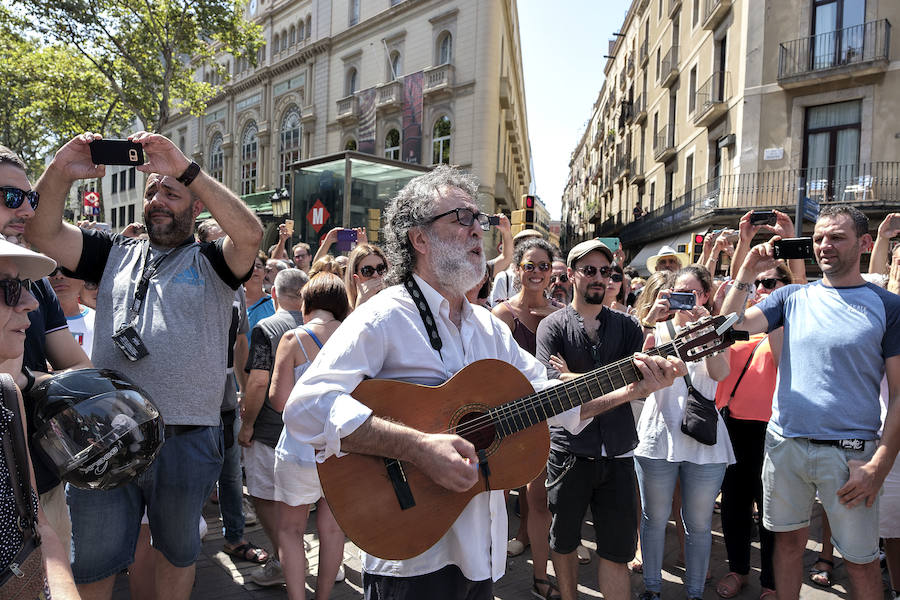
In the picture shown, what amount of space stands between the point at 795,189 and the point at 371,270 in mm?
17773

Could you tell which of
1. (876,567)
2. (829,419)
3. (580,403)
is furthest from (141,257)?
(876,567)

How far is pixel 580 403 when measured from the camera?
2.38m

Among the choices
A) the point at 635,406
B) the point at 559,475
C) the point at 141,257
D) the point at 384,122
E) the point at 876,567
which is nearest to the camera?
the point at 141,257

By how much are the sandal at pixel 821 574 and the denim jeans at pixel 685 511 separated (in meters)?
1.11

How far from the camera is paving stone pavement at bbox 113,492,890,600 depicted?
3.77 metres

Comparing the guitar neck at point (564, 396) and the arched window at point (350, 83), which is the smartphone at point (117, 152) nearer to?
the guitar neck at point (564, 396)

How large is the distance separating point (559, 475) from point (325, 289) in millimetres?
1810

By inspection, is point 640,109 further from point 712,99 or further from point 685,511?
point 685,511

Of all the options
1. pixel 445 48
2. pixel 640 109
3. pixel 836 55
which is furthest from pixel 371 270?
pixel 640 109

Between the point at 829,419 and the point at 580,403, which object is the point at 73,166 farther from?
the point at 829,419

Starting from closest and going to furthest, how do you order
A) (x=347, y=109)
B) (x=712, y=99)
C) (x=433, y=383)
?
(x=433, y=383) < (x=712, y=99) < (x=347, y=109)

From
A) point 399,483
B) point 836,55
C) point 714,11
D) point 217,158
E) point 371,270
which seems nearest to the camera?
point 399,483

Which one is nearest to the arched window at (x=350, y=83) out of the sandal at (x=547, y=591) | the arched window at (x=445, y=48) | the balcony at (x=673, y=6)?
the arched window at (x=445, y=48)

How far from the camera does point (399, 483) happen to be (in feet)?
6.58
